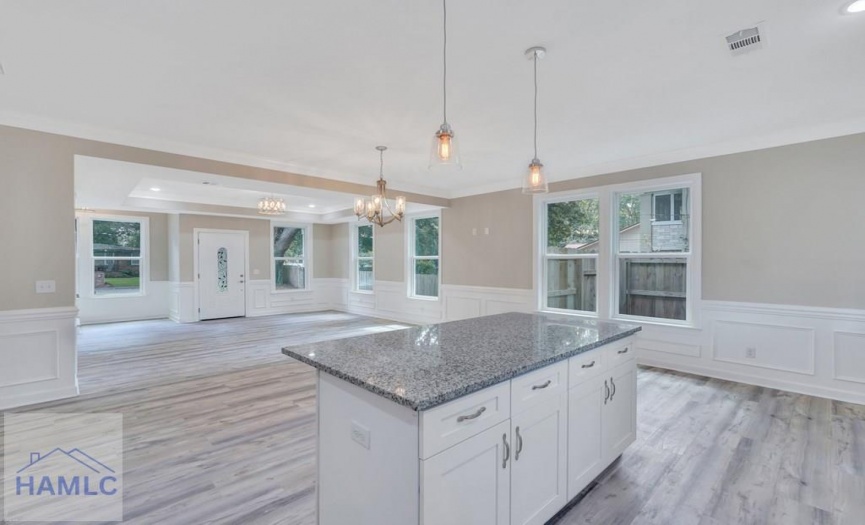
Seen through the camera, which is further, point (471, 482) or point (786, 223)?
point (786, 223)

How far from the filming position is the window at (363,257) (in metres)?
9.18

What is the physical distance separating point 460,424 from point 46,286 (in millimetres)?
4140

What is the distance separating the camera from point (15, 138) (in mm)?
3373

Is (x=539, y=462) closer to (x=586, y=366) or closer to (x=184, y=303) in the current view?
(x=586, y=366)

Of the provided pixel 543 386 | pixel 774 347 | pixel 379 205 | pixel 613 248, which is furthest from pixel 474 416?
pixel 613 248

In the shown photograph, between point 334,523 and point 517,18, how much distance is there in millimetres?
2552

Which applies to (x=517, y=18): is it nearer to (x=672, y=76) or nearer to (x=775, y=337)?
(x=672, y=76)

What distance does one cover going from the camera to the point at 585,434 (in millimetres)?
2107

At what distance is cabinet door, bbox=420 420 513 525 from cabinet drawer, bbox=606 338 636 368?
1052mm

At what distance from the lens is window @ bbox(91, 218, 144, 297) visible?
788 cm

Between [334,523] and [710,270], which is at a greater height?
[710,270]

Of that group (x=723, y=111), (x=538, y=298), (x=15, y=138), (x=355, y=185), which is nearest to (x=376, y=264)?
(x=355, y=185)

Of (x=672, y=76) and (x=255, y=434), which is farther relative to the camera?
(x=255, y=434)

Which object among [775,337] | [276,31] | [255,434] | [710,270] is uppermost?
[276,31]
